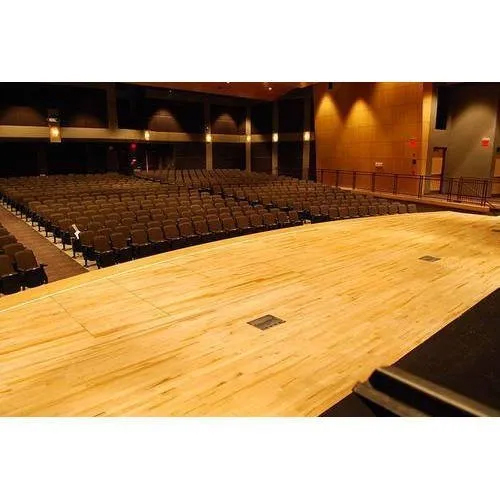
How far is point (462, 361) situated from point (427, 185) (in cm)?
763

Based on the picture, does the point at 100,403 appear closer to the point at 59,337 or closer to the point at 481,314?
the point at 59,337

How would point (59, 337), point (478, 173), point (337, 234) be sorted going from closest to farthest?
point (59, 337) < point (337, 234) < point (478, 173)

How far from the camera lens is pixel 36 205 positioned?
6066 mm

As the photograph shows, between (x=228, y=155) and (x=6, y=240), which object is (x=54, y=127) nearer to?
(x=228, y=155)

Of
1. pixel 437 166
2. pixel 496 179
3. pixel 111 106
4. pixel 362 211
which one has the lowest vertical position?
pixel 362 211

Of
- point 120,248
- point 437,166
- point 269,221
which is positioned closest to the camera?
point 120,248

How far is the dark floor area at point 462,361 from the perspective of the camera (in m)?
1.66

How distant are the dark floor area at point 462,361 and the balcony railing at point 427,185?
19.8 ft

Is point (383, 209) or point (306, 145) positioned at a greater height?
point (306, 145)

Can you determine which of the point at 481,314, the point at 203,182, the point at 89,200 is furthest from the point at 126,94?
the point at 481,314

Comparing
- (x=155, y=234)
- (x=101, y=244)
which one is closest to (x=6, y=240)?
(x=101, y=244)

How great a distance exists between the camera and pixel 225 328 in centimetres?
235
